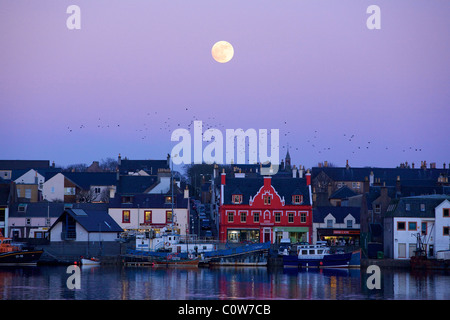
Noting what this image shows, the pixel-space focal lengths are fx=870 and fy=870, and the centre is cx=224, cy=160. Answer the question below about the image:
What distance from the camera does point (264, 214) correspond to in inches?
3967

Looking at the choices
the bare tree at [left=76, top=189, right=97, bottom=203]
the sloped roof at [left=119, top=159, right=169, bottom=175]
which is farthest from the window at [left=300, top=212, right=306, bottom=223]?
the sloped roof at [left=119, top=159, right=169, bottom=175]

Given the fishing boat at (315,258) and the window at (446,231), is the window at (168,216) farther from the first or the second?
the window at (446,231)

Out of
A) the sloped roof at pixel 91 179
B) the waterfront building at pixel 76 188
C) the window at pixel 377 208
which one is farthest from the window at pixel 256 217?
the sloped roof at pixel 91 179

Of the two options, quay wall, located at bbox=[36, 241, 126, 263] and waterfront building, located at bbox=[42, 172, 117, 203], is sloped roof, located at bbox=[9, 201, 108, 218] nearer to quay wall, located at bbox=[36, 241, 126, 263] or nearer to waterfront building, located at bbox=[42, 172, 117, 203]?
quay wall, located at bbox=[36, 241, 126, 263]

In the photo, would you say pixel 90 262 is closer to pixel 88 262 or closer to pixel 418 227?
pixel 88 262

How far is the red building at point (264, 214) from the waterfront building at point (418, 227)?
15.7 m

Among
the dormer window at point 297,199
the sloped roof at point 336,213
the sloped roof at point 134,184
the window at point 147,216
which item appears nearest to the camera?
the sloped roof at point 336,213

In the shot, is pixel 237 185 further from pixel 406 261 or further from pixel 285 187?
pixel 406 261

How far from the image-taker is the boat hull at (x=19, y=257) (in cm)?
8625

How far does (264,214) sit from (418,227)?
67.9 ft

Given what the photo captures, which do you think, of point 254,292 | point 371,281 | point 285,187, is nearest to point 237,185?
point 285,187
